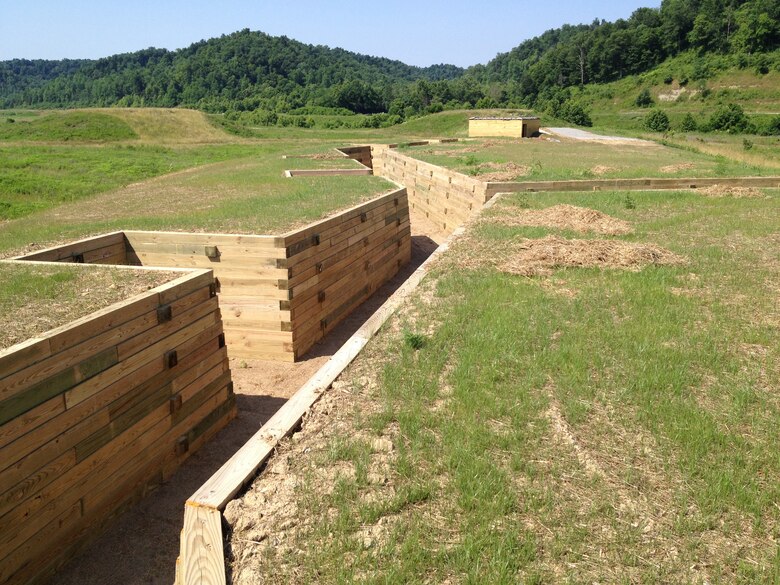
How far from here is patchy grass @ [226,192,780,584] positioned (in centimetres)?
270

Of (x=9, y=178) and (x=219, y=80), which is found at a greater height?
(x=219, y=80)

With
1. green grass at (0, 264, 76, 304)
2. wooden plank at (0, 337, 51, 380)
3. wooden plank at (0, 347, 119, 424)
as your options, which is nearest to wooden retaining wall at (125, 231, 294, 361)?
green grass at (0, 264, 76, 304)

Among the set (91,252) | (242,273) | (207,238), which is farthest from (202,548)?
(91,252)

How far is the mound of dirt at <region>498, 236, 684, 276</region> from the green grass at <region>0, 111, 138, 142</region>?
139 ft

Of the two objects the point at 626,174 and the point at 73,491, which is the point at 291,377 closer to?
the point at 73,491

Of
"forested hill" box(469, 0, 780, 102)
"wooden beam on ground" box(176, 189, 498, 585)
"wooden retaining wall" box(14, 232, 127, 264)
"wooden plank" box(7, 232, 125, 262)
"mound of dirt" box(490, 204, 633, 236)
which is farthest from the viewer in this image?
"forested hill" box(469, 0, 780, 102)

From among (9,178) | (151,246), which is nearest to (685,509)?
(151,246)

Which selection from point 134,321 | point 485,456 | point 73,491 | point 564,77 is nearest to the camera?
point 485,456

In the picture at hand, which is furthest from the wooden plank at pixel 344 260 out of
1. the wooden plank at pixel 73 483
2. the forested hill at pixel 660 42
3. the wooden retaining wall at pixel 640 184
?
the forested hill at pixel 660 42

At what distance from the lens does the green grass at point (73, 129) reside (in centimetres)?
4112

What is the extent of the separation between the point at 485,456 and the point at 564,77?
10605 cm

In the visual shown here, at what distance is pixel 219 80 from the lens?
122 m

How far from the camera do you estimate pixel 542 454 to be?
137 inches

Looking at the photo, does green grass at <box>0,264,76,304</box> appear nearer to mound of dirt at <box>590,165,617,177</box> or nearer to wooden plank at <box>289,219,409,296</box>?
wooden plank at <box>289,219,409,296</box>
